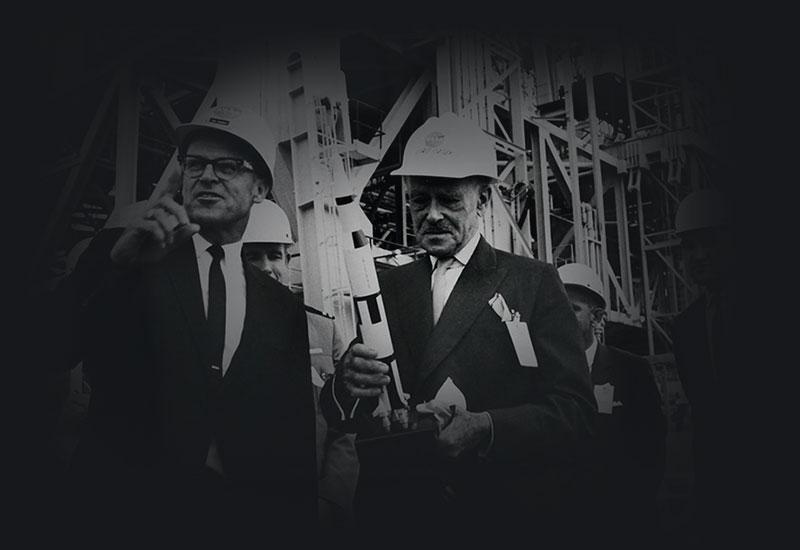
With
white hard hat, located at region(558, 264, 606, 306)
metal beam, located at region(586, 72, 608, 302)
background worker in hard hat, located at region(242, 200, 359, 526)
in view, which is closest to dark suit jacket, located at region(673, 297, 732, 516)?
white hard hat, located at region(558, 264, 606, 306)

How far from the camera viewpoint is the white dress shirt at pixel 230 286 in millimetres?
7629

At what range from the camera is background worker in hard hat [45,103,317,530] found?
7.43 metres

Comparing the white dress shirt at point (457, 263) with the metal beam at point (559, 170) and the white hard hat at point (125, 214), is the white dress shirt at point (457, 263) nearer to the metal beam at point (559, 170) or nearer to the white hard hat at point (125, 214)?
the metal beam at point (559, 170)

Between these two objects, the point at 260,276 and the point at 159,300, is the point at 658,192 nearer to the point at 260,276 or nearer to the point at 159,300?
the point at 260,276

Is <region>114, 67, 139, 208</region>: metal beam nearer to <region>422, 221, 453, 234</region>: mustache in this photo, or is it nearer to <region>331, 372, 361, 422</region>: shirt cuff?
<region>331, 372, 361, 422</region>: shirt cuff

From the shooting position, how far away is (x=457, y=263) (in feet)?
25.7

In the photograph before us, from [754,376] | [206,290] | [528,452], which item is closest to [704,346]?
[754,376]

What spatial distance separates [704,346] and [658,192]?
1550mm

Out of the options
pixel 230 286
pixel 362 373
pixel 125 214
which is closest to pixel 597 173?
pixel 362 373

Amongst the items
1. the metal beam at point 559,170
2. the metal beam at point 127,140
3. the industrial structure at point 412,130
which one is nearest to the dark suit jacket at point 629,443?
the industrial structure at point 412,130

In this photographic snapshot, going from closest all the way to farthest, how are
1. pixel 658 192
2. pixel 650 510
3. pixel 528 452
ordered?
pixel 528 452 → pixel 650 510 → pixel 658 192

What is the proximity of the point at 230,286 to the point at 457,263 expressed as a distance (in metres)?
2.04

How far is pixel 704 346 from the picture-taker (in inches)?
323

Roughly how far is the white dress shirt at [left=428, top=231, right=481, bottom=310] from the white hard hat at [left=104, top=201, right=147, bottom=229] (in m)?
2.73
